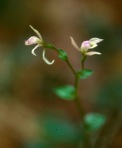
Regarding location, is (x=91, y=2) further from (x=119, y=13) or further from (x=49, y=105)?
(x=49, y=105)

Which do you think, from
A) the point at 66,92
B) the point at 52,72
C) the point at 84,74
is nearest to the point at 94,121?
the point at 66,92

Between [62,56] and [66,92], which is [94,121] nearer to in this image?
[66,92]

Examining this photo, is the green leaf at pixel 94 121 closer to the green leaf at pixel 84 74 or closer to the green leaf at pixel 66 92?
the green leaf at pixel 66 92

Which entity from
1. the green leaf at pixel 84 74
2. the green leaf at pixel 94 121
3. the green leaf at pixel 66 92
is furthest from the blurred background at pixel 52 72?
the green leaf at pixel 84 74

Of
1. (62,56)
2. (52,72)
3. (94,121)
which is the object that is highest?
(62,56)

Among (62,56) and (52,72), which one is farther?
(52,72)

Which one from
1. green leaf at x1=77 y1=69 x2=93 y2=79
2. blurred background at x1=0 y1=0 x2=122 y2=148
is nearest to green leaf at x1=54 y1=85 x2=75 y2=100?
green leaf at x1=77 y1=69 x2=93 y2=79

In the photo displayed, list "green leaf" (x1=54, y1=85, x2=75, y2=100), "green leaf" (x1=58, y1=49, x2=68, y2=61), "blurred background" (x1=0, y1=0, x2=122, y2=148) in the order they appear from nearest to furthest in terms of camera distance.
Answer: "green leaf" (x1=58, y1=49, x2=68, y2=61) < "green leaf" (x1=54, y1=85, x2=75, y2=100) < "blurred background" (x1=0, y1=0, x2=122, y2=148)

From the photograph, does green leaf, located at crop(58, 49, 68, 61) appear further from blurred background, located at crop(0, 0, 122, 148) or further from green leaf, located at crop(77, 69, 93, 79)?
blurred background, located at crop(0, 0, 122, 148)
